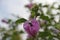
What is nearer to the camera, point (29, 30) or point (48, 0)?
point (29, 30)

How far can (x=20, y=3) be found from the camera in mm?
1601

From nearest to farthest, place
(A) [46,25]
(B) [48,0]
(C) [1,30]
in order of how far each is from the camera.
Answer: (A) [46,25]
(C) [1,30]
(B) [48,0]

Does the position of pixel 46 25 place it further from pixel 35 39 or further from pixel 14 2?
pixel 14 2

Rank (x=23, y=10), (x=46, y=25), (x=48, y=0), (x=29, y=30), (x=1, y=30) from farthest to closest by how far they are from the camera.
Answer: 1. (x=23, y=10)
2. (x=48, y=0)
3. (x=1, y=30)
4. (x=46, y=25)
5. (x=29, y=30)

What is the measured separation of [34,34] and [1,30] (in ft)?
1.65

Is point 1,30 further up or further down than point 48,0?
further down

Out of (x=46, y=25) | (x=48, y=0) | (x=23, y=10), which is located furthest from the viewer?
(x=23, y=10)

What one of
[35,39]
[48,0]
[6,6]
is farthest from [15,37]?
[6,6]

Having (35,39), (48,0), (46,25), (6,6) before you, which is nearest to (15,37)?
(46,25)

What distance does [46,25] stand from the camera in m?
0.79

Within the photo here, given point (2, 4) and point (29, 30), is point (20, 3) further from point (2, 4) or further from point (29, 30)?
point (29, 30)

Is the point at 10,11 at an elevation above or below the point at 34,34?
below

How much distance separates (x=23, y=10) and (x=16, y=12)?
0.22 ft

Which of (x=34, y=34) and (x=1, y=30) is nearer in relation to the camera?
(x=34, y=34)
